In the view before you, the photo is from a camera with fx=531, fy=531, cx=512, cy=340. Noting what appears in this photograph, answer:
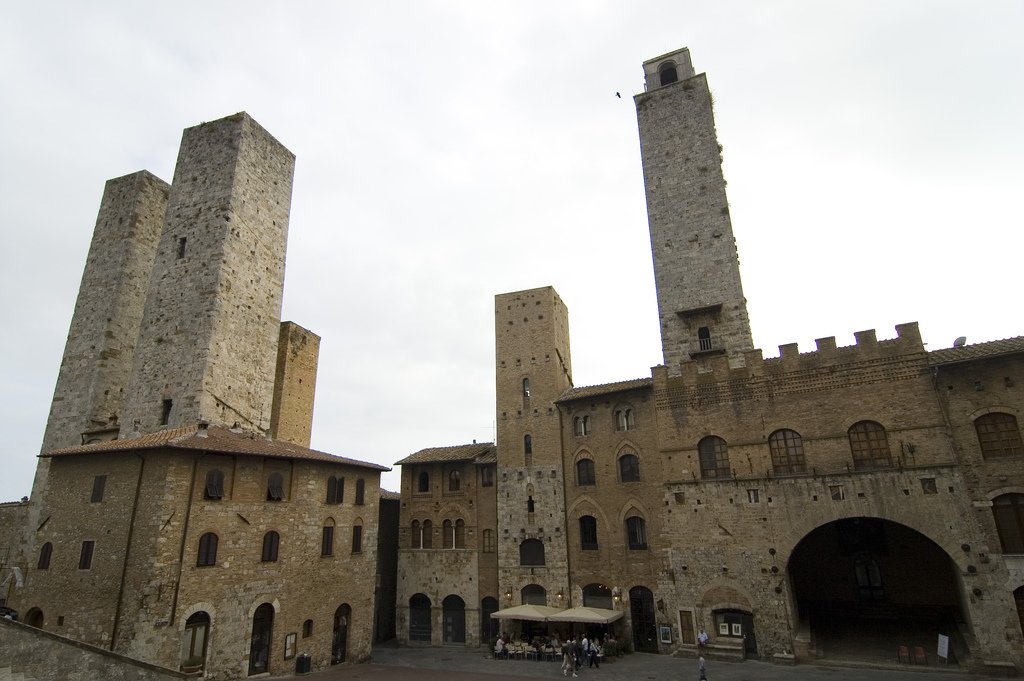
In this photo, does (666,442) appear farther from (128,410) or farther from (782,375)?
(128,410)

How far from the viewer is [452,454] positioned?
33188 millimetres

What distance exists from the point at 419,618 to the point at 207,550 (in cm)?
1573

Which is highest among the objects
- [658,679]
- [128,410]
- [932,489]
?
[128,410]

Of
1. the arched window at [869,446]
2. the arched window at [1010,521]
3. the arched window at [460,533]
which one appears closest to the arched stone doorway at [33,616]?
the arched window at [460,533]

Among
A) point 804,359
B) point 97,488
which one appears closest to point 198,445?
point 97,488

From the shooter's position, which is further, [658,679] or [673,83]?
[673,83]

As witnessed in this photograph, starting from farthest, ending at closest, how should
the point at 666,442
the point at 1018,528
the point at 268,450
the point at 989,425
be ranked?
1. the point at 666,442
2. the point at 268,450
3. the point at 989,425
4. the point at 1018,528

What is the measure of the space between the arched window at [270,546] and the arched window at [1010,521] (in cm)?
2644

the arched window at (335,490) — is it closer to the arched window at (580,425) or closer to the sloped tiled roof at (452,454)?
the sloped tiled roof at (452,454)

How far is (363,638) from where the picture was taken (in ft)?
81.8

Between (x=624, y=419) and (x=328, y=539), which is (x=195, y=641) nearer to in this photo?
(x=328, y=539)

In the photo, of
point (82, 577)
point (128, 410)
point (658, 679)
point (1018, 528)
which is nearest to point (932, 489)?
point (1018, 528)

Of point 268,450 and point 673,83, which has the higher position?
point 673,83

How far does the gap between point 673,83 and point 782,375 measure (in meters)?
18.1
